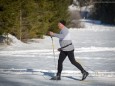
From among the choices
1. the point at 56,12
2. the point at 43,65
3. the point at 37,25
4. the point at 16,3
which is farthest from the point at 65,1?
the point at 43,65

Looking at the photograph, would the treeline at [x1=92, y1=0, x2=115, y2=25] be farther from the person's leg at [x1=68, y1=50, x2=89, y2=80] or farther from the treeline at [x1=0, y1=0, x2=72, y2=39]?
the person's leg at [x1=68, y1=50, x2=89, y2=80]

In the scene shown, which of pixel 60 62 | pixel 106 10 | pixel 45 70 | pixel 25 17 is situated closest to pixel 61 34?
pixel 60 62

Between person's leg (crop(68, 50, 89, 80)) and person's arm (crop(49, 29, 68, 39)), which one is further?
person's leg (crop(68, 50, 89, 80))

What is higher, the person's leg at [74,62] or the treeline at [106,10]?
the person's leg at [74,62]

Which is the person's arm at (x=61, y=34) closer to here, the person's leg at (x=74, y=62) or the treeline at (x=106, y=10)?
the person's leg at (x=74, y=62)

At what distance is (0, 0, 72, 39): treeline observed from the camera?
84.4 ft

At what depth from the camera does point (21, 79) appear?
13.4 metres

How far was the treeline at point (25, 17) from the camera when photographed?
25.7 meters

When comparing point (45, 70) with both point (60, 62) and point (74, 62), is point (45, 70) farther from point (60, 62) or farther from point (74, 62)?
point (74, 62)

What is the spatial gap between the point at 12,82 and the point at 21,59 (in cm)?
690

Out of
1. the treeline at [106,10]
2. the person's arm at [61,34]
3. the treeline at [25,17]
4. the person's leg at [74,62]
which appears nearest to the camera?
the person's arm at [61,34]

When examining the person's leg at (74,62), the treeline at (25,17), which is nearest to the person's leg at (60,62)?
the person's leg at (74,62)

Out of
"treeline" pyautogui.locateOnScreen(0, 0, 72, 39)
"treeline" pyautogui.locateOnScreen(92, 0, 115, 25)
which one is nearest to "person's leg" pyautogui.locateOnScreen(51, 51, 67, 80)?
"treeline" pyautogui.locateOnScreen(0, 0, 72, 39)

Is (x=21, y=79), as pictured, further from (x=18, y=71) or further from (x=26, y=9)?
(x=26, y=9)
